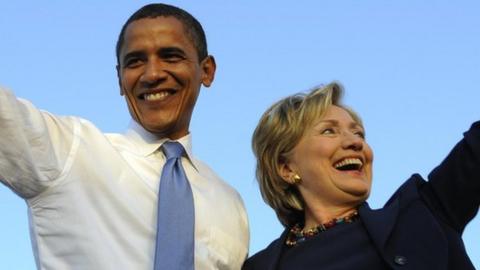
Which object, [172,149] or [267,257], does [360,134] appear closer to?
[267,257]

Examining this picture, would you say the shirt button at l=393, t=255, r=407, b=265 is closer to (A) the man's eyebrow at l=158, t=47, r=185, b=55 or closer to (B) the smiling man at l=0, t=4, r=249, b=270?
(B) the smiling man at l=0, t=4, r=249, b=270

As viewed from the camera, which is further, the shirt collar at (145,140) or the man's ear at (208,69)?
the man's ear at (208,69)

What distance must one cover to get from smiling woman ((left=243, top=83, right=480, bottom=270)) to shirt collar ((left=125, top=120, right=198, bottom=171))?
675mm

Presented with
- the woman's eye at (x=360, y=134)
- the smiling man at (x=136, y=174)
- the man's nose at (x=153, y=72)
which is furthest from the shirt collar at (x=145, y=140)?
the woman's eye at (x=360, y=134)

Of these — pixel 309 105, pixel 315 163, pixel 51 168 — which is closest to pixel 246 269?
pixel 315 163

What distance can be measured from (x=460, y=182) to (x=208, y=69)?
1789 mm

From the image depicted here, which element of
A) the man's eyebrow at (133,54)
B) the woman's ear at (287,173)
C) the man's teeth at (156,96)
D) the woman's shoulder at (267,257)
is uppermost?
the man's eyebrow at (133,54)

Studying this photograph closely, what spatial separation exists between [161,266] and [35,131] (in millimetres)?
972

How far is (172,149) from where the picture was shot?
16.7 feet

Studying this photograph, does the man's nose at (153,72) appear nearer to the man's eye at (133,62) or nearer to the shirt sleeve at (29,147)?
the man's eye at (133,62)

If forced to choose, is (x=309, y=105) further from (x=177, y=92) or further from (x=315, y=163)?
(x=177, y=92)

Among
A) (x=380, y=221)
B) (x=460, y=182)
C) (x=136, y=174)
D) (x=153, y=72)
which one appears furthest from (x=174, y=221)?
(x=460, y=182)

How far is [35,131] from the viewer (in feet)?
13.8

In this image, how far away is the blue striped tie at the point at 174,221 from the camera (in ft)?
14.8
